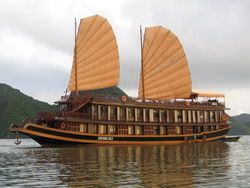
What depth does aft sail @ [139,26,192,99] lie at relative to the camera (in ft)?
130

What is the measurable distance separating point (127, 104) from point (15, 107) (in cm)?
9729

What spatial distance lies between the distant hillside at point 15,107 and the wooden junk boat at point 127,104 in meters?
84.7

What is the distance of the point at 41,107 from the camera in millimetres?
127062

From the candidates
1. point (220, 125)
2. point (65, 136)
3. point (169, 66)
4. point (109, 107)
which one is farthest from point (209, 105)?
point (65, 136)

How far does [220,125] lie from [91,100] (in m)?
17.3

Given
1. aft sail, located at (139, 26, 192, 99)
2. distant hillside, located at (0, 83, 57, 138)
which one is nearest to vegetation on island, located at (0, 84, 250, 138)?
Result: distant hillside, located at (0, 83, 57, 138)

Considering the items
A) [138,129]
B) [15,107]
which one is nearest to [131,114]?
[138,129]

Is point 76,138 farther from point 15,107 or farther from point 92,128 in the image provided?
point 15,107

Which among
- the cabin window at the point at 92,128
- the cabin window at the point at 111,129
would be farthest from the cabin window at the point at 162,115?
the cabin window at the point at 92,128

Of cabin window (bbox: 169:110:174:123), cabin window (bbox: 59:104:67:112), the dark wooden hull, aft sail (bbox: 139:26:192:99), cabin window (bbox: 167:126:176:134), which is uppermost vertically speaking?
aft sail (bbox: 139:26:192:99)

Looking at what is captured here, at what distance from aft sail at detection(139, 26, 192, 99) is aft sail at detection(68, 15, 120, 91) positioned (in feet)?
18.3

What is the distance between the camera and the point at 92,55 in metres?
34.9

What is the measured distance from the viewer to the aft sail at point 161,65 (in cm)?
3972

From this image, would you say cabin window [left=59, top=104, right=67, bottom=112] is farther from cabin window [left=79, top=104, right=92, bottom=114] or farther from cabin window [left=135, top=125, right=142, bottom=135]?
cabin window [left=135, top=125, right=142, bottom=135]
